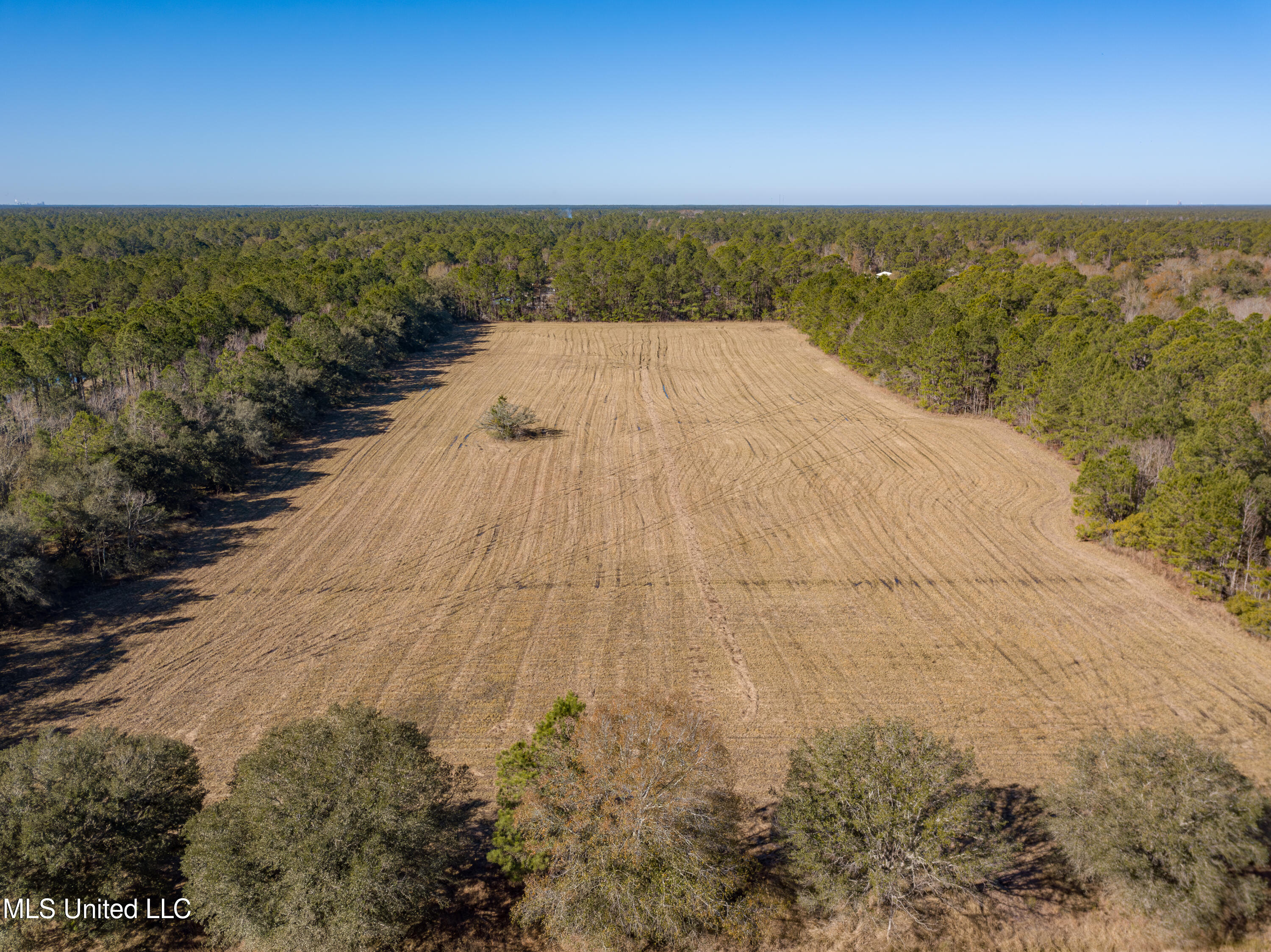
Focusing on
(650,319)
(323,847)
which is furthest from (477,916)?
(650,319)

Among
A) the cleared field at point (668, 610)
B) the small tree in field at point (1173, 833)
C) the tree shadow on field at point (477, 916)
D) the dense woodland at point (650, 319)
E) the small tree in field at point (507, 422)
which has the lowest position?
the tree shadow on field at point (477, 916)

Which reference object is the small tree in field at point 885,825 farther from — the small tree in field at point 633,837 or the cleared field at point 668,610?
the cleared field at point 668,610

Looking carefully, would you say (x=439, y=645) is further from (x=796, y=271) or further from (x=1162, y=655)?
(x=796, y=271)

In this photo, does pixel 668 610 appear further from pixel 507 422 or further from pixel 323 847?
pixel 507 422

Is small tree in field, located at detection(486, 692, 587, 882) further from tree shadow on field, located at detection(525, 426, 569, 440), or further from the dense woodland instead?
tree shadow on field, located at detection(525, 426, 569, 440)

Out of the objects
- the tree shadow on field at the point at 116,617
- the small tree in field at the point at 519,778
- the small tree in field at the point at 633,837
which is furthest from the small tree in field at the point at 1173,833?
the tree shadow on field at the point at 116,617

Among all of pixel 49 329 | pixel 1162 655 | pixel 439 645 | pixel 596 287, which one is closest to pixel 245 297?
pixel 49 329
